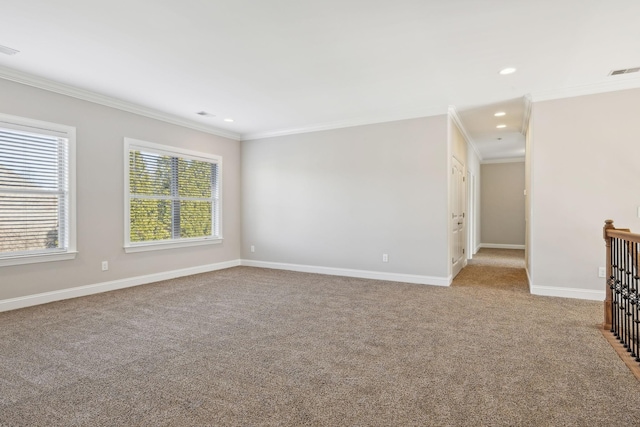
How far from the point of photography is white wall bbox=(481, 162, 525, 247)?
976 cm

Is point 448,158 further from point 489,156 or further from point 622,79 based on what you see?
point 489,156

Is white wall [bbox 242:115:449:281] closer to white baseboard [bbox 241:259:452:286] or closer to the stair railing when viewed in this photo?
white baseboard [bbox 241:259:452:286]

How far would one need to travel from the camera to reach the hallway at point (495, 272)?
516 cm

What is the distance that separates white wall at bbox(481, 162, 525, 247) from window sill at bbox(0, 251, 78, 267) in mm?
9905

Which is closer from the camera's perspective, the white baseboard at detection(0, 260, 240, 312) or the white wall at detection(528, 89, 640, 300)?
the white baseboard at detection(0, 260, 240, 312)

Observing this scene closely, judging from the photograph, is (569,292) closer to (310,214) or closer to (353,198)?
(353,198)

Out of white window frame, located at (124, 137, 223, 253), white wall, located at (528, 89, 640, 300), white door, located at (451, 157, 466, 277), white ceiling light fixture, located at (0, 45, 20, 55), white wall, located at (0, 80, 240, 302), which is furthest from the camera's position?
white door, located at (451, 157, 466, 277)

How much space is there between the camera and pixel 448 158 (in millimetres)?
5062

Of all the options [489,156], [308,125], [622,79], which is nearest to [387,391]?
[622,79]

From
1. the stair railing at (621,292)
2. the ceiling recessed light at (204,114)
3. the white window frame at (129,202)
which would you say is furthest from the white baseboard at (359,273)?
the ceiling recessed light at (204,114)

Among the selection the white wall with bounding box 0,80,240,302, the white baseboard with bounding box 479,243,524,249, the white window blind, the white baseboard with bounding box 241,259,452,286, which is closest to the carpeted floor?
the white wall with bounding box 0,80,240,302

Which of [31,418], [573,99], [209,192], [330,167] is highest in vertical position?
[573,99]

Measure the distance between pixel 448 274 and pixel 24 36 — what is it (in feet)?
17.9

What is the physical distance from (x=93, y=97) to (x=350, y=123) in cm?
368
